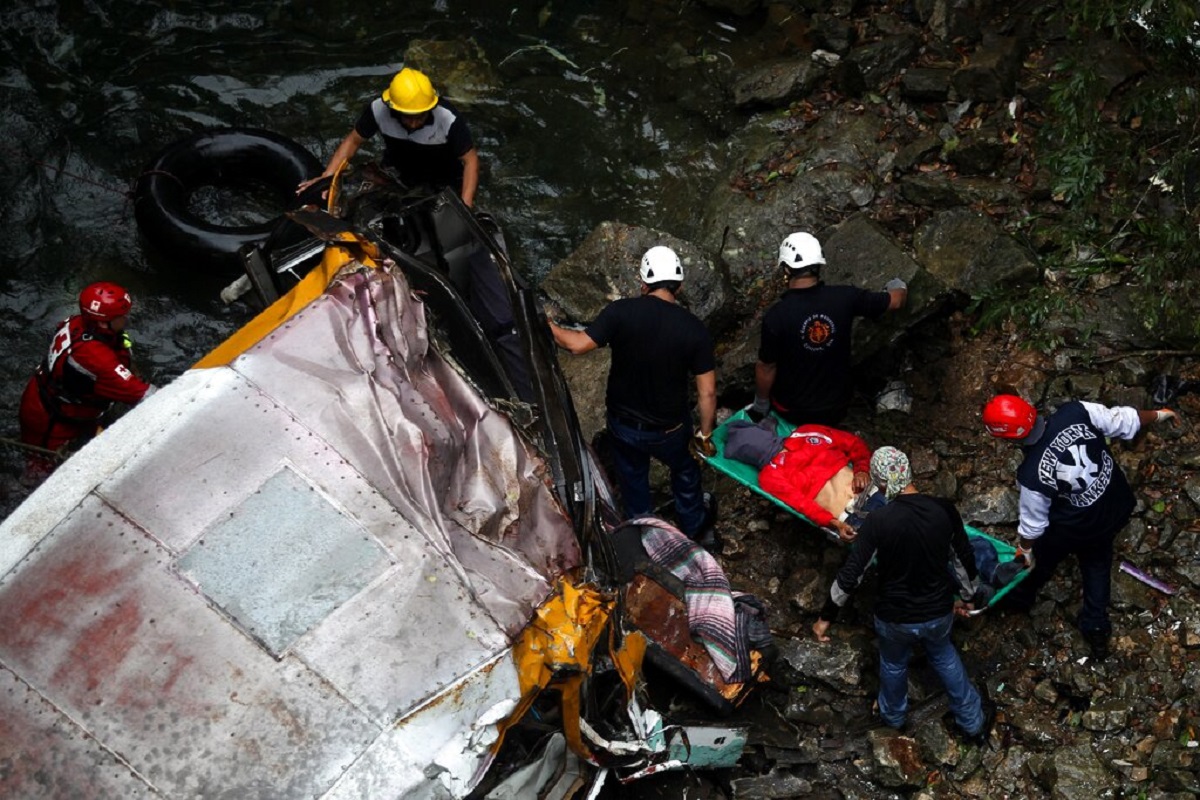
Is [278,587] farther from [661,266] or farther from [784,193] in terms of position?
[784,193]

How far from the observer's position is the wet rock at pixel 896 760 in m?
5.61

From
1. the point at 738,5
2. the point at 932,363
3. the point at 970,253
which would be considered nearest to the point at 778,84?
the point at 738,5

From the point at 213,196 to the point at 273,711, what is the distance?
5.70 meters

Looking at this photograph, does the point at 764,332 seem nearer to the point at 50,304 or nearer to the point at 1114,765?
the point at 1114,765

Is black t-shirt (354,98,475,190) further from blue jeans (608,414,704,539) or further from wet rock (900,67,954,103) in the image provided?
wet rock (900,67,954,103)

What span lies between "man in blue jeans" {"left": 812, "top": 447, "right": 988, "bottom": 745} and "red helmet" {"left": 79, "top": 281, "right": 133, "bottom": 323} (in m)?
4.05

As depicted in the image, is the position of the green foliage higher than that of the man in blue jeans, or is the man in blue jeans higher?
the green foliage

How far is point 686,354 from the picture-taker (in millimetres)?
5902

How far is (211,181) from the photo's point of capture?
27.5 feet

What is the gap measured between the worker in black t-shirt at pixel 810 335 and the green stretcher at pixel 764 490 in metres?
0.19

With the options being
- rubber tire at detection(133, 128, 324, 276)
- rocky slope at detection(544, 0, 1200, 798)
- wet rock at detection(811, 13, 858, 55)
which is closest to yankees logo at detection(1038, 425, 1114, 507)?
rocky slope at detection(544, 0, 1200, 798)

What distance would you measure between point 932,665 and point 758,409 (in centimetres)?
181

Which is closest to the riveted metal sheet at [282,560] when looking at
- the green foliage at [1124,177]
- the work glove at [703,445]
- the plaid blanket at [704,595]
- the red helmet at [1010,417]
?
the plaid blanket at [704,595]

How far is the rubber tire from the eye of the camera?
775cm
